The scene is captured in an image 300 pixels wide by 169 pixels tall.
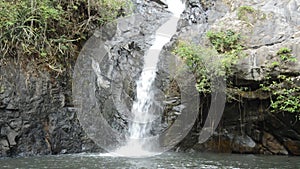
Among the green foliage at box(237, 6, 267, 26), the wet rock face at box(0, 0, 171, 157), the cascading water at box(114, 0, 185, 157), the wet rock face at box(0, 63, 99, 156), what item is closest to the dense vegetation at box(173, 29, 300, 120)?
the green foliage at box(237, 6, 267, 26)

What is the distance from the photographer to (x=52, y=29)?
23.1 ft

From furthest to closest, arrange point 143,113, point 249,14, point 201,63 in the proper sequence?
point 143,113
point 249,14
point 201,63

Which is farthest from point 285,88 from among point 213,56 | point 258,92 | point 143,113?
point 143,113

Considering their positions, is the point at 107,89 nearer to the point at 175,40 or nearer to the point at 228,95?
the point at 175,40

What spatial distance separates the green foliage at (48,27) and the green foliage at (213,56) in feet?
8.24

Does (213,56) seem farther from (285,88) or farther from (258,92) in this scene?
(285,88)

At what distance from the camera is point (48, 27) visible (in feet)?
23.4

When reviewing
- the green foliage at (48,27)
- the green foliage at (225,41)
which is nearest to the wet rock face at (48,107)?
the green foliage at (48,27)

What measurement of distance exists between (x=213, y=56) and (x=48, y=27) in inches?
150

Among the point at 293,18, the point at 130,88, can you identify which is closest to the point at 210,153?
the point at 130,88

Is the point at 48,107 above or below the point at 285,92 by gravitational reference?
below

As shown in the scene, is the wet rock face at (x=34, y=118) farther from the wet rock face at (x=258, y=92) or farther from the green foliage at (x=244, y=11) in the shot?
the green foliage at (x=244, y=11)

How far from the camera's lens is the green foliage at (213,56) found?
22.2ft

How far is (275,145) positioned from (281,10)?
3.25 metres
